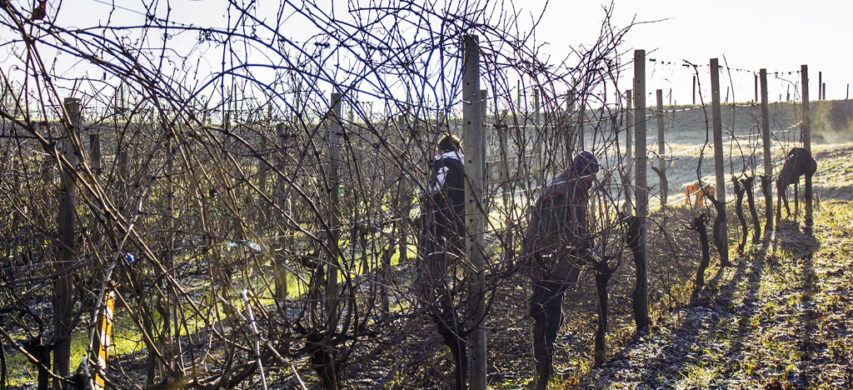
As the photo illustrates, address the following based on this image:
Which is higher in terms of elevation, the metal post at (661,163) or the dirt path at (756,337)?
the metal post at (661,163)

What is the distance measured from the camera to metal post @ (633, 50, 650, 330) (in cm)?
543

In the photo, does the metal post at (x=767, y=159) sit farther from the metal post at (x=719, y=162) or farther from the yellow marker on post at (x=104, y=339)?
the yellow marker on post at (x=104, y=339)

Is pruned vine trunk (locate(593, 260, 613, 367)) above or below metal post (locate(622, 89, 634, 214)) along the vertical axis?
below

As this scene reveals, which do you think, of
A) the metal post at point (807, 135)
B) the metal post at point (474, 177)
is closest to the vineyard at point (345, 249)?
the metal post at point (474, 177)

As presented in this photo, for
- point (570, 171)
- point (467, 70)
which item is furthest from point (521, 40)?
point (570, 171)

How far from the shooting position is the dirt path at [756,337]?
168 inches

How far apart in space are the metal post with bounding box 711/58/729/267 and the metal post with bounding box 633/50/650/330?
2251 mm

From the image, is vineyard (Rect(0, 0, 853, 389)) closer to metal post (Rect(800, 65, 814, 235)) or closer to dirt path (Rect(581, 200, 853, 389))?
dirt path (Rect(581, 200, 853, 389))

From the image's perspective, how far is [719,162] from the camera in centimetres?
805

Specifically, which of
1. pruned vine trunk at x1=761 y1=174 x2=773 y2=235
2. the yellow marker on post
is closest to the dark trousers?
the yellow marker on post

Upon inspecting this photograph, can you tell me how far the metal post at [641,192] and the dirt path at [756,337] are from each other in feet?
0.66

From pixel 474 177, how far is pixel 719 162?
6.10 metres

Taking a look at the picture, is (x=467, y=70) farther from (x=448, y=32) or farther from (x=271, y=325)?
(x=271, y=325)

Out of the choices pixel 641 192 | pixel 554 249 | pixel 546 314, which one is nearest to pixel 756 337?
pixel 641 192
